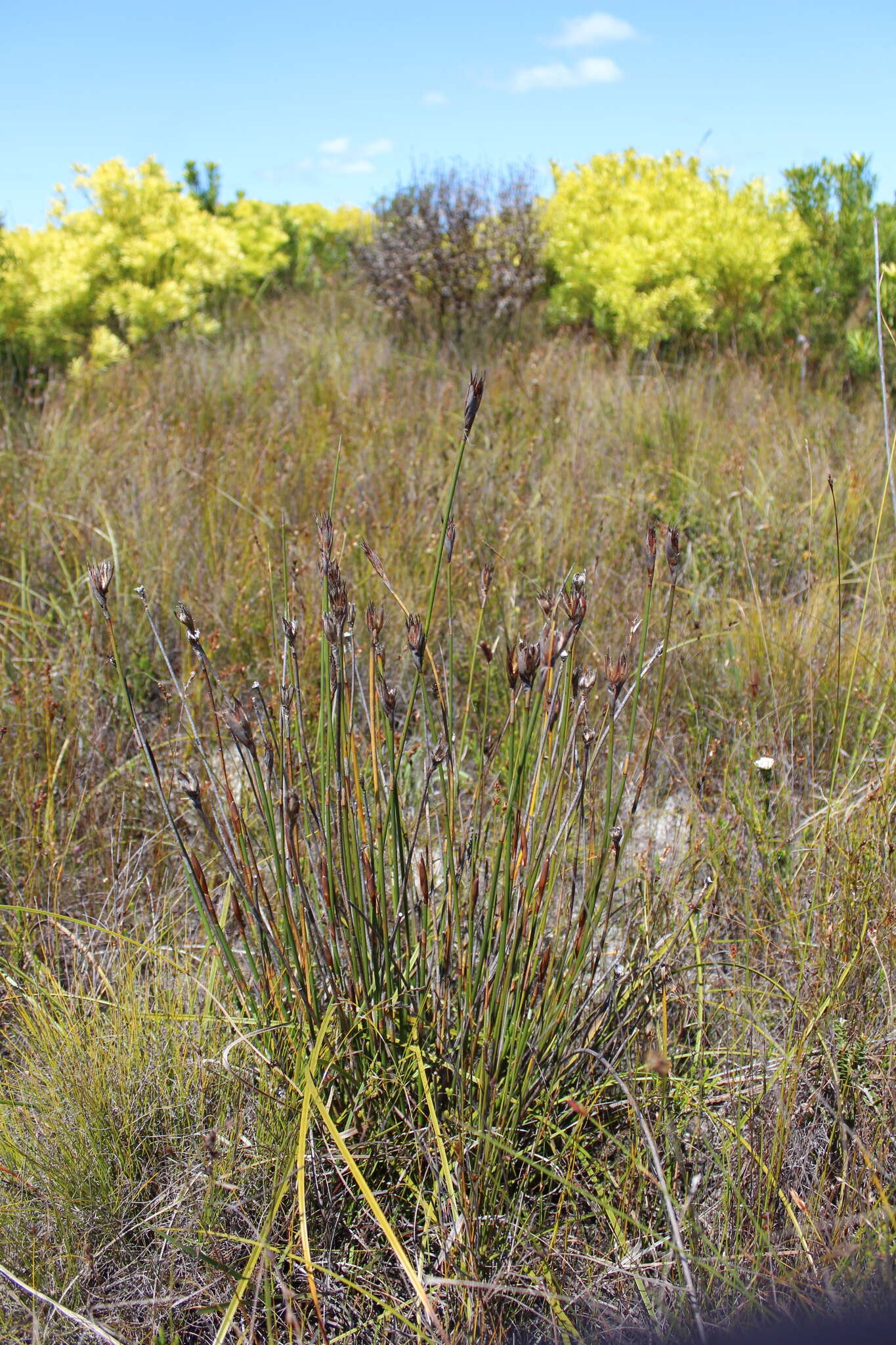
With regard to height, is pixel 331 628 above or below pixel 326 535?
below

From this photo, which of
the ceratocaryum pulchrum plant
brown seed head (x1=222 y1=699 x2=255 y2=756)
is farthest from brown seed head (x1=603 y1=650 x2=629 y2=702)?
brown seed head (x1=222 y1=699 x2=255 y2=756)

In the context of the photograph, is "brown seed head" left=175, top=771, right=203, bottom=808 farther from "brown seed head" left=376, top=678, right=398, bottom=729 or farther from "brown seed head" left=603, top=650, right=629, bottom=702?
"brown seed head" left=603, top=650, right=629, bottom=702

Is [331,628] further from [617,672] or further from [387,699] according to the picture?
[617,672]

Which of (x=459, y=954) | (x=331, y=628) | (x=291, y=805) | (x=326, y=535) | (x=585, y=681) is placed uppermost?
(x=326, y=535)

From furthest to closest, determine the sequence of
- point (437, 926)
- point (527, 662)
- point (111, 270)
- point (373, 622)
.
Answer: point (111, 270)
point (437, 926)
point (373, 622)
point (527, 662)

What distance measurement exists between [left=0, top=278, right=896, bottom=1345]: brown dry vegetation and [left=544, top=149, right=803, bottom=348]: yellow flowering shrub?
8.45 ft

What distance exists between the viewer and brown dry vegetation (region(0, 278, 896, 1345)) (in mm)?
1286

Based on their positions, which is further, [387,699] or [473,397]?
[387,699]

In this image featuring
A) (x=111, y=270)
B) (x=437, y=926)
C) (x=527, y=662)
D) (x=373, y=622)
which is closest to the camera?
(x=527, y=662)

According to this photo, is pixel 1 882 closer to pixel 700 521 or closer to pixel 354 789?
pixel 354 789

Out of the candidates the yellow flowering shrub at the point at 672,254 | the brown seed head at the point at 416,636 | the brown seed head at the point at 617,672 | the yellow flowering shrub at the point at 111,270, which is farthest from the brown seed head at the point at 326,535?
the yellow flowering shrub at the point at 672,254

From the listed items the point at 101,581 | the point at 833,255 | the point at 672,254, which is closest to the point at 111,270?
the point at 672,254

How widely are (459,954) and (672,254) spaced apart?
5.87 metres

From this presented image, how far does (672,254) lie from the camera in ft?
20.0
